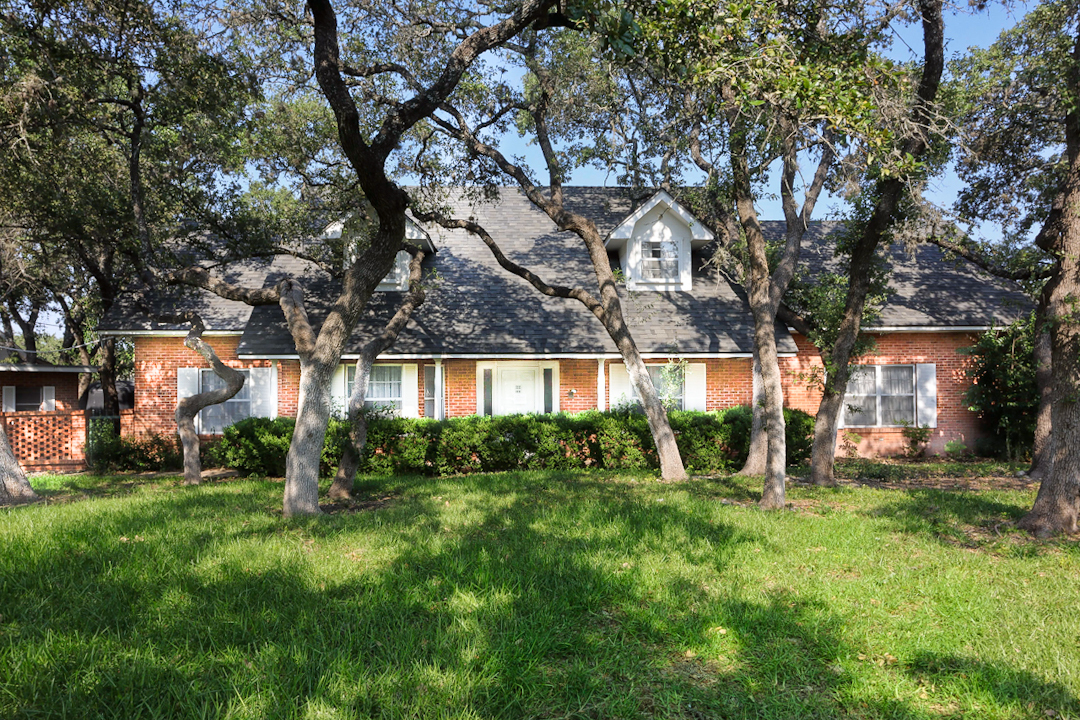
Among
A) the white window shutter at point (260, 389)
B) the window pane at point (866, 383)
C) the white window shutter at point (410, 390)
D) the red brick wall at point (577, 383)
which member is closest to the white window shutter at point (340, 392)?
the white window shutter at point (410, 390)

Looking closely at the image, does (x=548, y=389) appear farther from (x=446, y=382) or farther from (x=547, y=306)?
(x=446, y=382)

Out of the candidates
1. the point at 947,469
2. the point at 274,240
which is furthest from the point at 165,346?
the point at 947,469

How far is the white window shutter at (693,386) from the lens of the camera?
15180 mm

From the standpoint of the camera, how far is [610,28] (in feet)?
19.9

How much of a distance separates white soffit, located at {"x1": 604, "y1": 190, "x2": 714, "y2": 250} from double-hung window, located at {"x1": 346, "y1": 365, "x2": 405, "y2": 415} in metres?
6.66

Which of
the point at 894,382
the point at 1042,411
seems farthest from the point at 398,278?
the point at 1042,411

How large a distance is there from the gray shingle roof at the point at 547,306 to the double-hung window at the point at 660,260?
59cm

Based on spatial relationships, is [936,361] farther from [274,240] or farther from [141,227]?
[141,227]

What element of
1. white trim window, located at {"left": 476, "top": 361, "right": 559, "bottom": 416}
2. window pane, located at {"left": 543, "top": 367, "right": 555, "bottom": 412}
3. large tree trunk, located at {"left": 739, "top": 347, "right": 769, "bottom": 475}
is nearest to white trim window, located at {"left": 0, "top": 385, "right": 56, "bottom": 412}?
white trim window, located at {"left": 476, "top": 361, "right": 559, "bottom": 416}

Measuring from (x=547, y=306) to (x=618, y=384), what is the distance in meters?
2.80

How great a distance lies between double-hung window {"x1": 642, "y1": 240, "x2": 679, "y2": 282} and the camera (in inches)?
642

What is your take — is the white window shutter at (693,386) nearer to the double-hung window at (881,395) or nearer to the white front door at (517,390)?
the white front door at (517,390)

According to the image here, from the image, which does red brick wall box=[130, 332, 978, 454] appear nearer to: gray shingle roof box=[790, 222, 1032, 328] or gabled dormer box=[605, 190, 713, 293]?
gray shingle roof box=[790, 222, 1032, 328]

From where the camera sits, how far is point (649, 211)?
1598 cm
